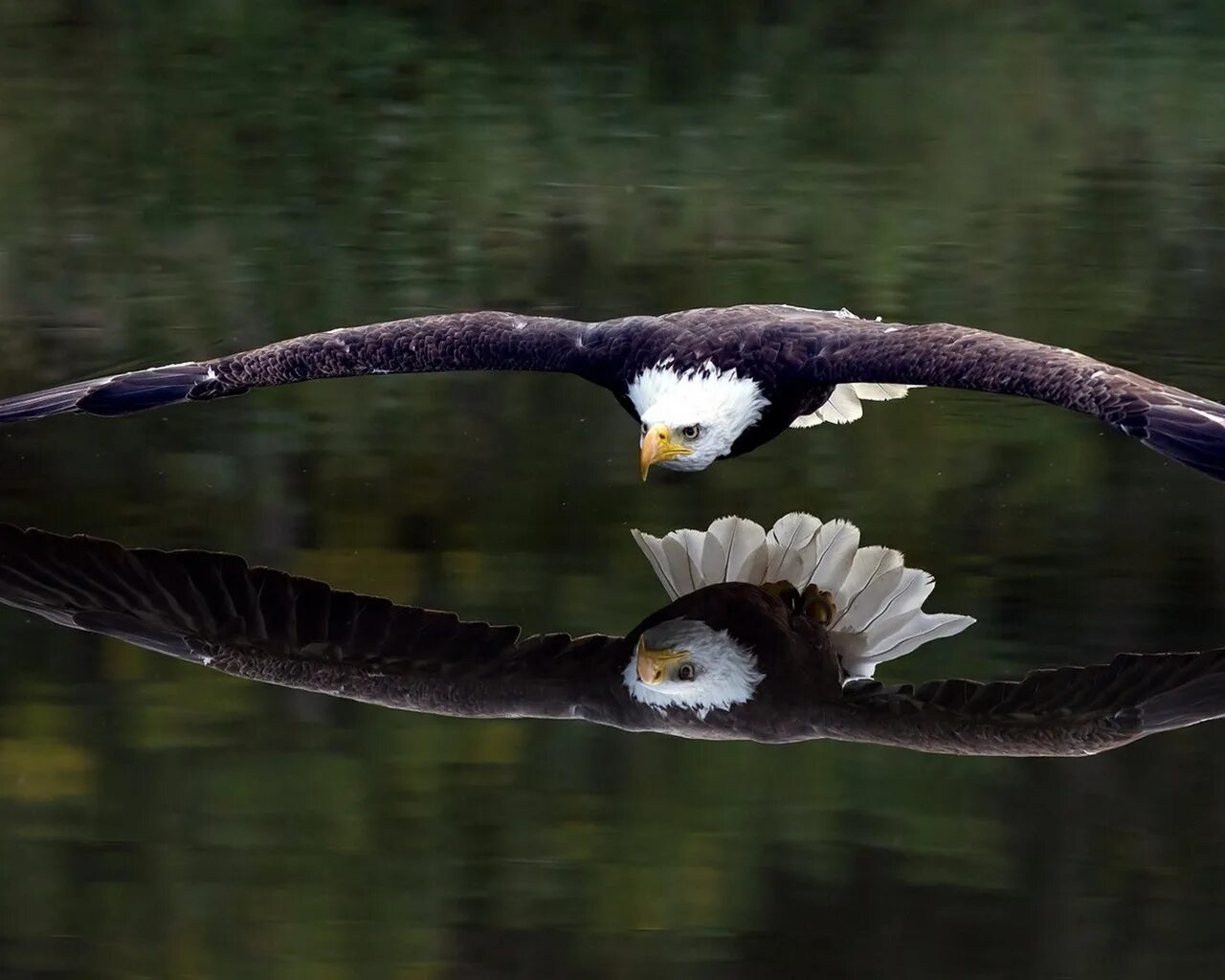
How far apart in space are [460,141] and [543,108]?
860 millimetres

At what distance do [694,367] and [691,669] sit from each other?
1.51m

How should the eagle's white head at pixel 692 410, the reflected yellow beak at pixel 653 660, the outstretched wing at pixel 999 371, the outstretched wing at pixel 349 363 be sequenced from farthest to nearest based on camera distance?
the outstretched wing at pixel 349 363, the eagle's white head at pixel 692 410, the reflected yellow beak at pixel 653 660, the outstretched wing at pixel 999 371

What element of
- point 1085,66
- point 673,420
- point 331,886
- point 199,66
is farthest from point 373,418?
point 1085,66

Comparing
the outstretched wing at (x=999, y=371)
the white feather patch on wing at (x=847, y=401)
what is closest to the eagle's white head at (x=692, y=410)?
the outstretched wing at (x=999, y=371)

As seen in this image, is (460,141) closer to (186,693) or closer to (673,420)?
(673,420)

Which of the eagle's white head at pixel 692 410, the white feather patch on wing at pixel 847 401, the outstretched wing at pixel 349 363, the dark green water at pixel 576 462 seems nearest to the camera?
the dark green water at pixel 576 462

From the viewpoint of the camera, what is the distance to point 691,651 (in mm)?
7852

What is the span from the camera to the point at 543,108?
16406mm

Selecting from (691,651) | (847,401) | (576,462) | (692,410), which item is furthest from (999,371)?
(576,462)

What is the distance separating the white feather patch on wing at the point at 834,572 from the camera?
8.05 metres

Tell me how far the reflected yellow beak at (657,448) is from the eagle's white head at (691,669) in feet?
2.40

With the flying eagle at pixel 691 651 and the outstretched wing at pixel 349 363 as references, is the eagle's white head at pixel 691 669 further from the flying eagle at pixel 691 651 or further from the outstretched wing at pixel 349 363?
the outstretched wing at pixel 349 363

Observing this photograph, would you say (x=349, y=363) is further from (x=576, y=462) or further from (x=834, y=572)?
(x=834, y=572)

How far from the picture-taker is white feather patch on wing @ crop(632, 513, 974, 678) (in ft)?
26.4
